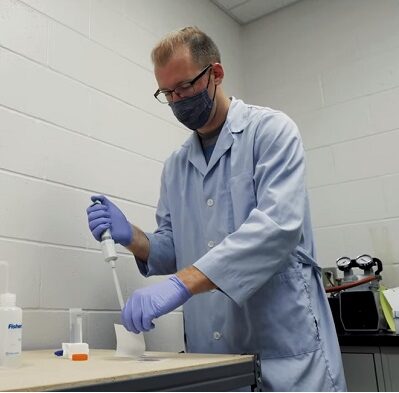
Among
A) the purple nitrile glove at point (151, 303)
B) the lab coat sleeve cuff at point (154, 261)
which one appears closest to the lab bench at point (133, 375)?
the purple nitrile glove at point (151, 303)

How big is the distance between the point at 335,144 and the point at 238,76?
0.77 meters

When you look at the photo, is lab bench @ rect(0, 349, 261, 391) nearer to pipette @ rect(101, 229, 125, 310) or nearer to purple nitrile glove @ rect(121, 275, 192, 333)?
purple nitrile glove @ rect(121, 275, 192, 333)

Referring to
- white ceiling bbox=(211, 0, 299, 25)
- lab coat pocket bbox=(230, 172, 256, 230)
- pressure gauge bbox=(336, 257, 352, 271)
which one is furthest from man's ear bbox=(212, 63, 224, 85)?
white ceiling bbox=(211, 0, 299, 25)

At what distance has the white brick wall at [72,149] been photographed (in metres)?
1.46

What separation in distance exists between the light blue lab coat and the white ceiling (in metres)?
1.49

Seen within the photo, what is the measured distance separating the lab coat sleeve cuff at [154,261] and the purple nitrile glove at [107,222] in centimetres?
9

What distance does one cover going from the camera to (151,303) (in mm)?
1096

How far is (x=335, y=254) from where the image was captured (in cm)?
236

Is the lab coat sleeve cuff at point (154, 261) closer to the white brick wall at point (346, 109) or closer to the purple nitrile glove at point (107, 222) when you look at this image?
the purple nitrile glove at point (107, 222)

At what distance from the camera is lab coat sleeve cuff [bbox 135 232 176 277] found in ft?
5.03

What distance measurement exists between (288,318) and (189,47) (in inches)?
34.6

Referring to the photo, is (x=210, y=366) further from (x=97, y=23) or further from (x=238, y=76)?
(x=238, y=76)

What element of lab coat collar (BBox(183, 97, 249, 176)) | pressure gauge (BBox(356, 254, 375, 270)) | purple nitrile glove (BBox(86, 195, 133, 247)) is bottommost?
pressure gauge (BBox(356, 254, 375, 270))

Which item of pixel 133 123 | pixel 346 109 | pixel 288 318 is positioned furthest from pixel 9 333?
pixel 346 109
